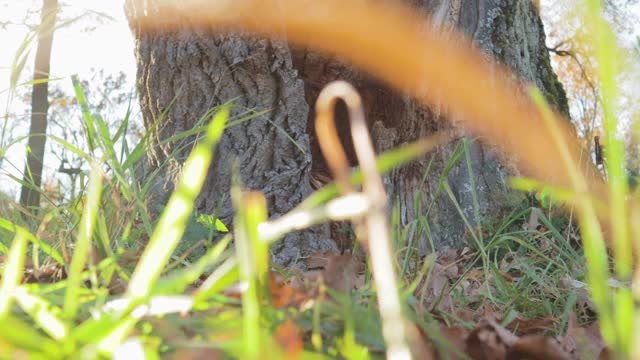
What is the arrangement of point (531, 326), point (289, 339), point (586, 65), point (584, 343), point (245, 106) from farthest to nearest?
point (586, 65) → point (245, 106) → point (531, 326) → point (584, 343) → point (289, 339)

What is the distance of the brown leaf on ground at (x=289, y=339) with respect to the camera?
0.56m

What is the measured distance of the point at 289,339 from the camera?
58 centimetres

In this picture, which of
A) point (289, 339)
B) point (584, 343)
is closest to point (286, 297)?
point (289, 339)

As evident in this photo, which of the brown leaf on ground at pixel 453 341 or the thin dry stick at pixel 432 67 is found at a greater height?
the thin dry stick at pixel 432 67

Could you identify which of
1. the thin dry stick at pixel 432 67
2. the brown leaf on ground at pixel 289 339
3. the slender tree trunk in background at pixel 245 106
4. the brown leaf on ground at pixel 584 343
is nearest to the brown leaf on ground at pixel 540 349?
the brown leaf on ground at pixel 584 343

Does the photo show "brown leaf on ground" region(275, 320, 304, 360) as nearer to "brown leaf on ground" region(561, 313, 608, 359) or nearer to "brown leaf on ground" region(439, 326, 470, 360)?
"brown leaf on ground" region(439, 326, 470, 360)

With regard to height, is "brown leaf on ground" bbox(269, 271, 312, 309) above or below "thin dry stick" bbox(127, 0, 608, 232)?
below

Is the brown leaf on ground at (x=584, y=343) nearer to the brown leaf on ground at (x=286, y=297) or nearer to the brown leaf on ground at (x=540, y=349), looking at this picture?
the brown leaf on ground at (x=540, y=349)

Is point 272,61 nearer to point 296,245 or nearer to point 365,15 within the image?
point 296,245

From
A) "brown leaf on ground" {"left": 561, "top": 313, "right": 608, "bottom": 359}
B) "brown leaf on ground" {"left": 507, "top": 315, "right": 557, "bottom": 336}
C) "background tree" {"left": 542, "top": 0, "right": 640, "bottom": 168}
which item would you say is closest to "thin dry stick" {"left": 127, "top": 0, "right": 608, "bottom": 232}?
"background tree" {"left": 542, "top": 0, "right": 640, "bottom": 168}

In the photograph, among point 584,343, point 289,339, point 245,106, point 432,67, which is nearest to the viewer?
point 289,339

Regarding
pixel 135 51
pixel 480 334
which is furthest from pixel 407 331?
pixel 135 51

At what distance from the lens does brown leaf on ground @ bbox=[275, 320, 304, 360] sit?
559 mm

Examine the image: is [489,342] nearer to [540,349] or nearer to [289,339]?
[540,349]
